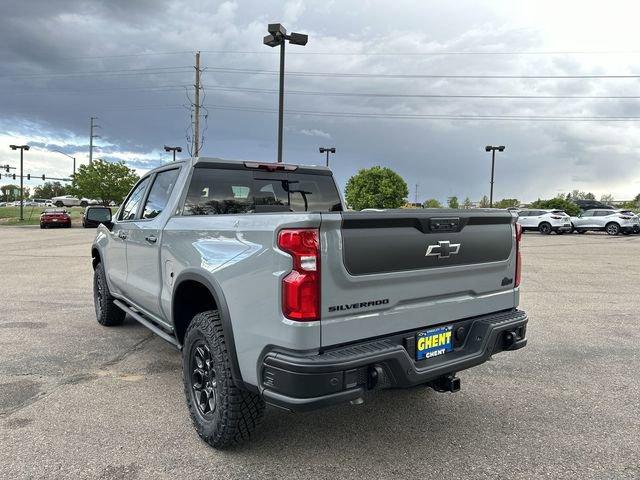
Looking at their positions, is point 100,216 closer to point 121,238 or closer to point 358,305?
point 121,238

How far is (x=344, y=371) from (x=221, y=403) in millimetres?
924

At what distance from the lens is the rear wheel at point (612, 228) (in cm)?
2939

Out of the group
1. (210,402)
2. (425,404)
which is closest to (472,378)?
(425,404)

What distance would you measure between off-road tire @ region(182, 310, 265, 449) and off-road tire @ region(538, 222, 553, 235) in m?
30.8


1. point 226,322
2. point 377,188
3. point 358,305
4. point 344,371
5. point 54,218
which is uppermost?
point 377,188

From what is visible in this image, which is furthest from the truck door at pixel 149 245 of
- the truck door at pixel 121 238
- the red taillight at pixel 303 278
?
the red taillight at pixel 303 278

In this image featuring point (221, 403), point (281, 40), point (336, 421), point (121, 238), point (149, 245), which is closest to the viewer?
point (221, 403)

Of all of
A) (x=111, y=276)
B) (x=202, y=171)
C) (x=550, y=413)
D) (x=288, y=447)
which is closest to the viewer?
(x=288, y=447)

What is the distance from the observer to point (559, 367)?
474 cm

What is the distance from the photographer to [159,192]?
4.48 meters

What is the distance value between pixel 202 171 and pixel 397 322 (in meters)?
2.24

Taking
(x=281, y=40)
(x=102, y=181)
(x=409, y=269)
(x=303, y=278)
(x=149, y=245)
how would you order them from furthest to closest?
(x=102, y=181), (x=281, y=40), (x=149, y=245), (x=409, y=269), (x=303, y=278)

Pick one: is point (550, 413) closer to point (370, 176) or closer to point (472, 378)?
point (472, 378)

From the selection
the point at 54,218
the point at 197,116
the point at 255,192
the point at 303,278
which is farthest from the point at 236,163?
the point at 54,218
